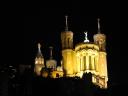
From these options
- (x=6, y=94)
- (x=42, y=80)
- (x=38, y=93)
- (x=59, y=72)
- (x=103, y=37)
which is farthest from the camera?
(x=103, y=37)

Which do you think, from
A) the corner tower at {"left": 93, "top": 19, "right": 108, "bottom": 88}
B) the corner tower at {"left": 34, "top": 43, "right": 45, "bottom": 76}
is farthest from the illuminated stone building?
the corner tower at {"left": 34, "top": 43, "right": 45, "bottom": 76}

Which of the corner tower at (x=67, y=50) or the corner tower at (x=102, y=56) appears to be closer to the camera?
the corner tower at (x=67, y=50)

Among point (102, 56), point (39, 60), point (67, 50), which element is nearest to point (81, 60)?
point (67, 50)

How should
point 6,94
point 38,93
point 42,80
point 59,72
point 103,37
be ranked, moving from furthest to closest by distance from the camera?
point 103,37 < point 59,72 < point 42,80 < point 38,93 < point 6,94

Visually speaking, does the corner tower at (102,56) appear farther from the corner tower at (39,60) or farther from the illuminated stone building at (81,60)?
the corner tower at (39,60)

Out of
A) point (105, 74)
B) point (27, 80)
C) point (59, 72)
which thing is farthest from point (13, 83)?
point (105, 74)

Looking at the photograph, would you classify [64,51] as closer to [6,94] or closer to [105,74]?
[105,74]

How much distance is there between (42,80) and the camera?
261ft

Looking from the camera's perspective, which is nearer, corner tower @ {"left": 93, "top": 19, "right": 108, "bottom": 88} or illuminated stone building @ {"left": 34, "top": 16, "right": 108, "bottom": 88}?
illuminated stone building @ {"left": 34, "top": 16, "right": 108, "bottom": 88}

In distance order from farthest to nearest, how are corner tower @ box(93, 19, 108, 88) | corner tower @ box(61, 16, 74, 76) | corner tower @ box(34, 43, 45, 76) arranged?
corner tower @ box(34, 43, 45, 76)
corner tower @ box(93, 19, 108, 88)
corner tower @ box(61, 16, 74, 76)

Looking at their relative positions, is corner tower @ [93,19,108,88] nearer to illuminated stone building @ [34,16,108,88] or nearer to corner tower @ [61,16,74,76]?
illuminated stone building @ [34,16,108,88]

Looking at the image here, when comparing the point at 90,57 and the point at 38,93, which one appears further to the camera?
the point at 90,57

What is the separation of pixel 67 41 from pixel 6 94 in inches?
1597

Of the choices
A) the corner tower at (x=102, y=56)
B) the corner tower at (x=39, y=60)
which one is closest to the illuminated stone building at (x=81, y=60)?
the corner tower at (x=102, y=56)
